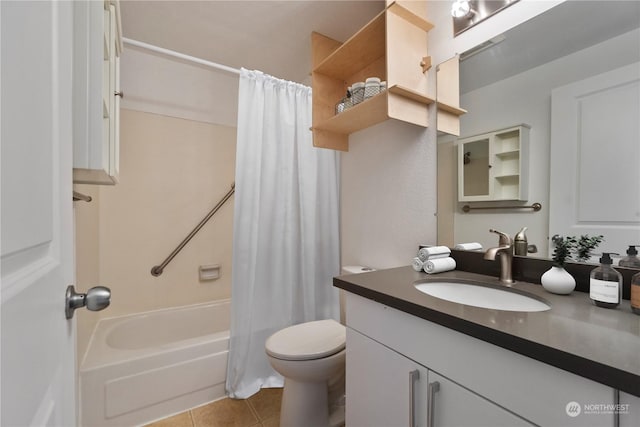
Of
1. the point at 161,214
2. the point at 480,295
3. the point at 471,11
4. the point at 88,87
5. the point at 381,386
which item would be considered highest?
the point at 471,11

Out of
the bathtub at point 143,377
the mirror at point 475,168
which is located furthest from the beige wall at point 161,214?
the mirror at point 475,168

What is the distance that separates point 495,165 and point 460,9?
0.73 meters

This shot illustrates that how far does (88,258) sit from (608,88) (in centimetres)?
247

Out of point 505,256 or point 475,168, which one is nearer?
point 505,256

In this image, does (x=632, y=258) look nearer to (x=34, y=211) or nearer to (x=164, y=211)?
(x=34, y=211)

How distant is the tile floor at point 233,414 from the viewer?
144cm

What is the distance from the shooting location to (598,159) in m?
0.82

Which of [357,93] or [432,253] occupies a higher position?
[357,93]

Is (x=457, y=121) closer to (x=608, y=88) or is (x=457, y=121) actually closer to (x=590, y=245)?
(x=608, y=88)

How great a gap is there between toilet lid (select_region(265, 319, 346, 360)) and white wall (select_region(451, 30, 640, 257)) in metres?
0.79

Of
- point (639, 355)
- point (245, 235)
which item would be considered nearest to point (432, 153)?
point (639, 355)

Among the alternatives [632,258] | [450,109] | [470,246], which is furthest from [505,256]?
[450,109]

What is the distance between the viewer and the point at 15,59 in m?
0.27

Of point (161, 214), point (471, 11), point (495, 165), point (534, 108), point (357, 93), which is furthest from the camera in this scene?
point (161, 214)
